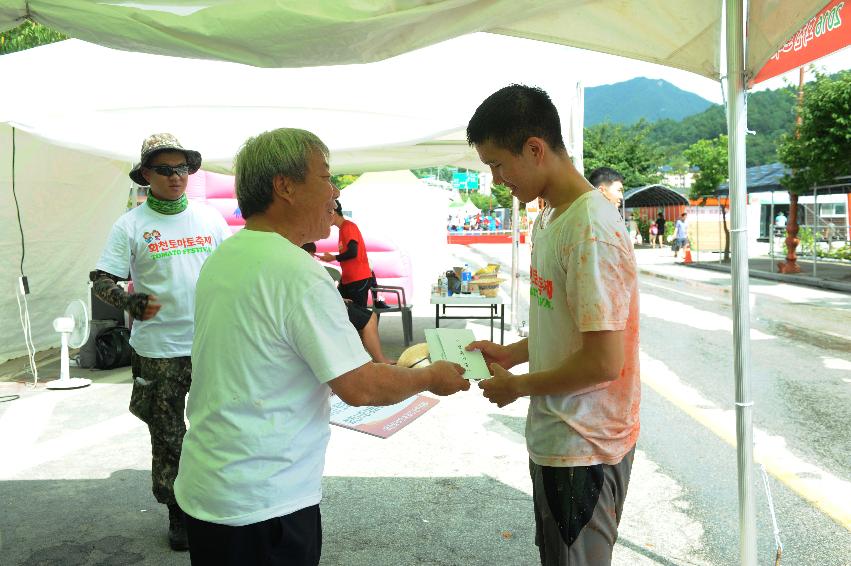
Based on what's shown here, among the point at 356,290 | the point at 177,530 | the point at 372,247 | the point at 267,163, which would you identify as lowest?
the point at 177,530

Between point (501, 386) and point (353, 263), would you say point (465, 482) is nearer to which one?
→ point (501, 386)

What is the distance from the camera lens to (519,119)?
1915 millimetres

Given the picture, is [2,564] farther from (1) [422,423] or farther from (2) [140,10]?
(1) [422,423]

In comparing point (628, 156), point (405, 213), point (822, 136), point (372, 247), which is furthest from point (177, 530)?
point (628, 156)

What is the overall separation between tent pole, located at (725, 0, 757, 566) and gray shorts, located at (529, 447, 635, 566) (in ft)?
3.69

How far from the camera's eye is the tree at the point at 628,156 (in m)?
48.7

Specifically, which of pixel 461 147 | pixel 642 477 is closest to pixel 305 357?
pixel 642 477

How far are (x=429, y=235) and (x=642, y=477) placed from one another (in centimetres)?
1036

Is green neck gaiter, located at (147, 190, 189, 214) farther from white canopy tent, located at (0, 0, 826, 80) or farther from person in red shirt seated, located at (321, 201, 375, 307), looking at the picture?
person in red shirt seated, located at (321, 201, 375, 307)

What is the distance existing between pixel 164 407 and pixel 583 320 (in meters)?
2.60

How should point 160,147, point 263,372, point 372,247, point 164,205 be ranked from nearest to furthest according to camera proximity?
point 263,372
point 160,147
point 164,205
point 372,247

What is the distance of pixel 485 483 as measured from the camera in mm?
4504

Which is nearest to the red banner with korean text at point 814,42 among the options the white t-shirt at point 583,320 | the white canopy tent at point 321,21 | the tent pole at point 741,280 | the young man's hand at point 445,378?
the tent pole at point 741,280

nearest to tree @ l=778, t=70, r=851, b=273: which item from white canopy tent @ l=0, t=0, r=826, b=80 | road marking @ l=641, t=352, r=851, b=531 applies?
road marking @ l=641, t=352, r=851, b=531
